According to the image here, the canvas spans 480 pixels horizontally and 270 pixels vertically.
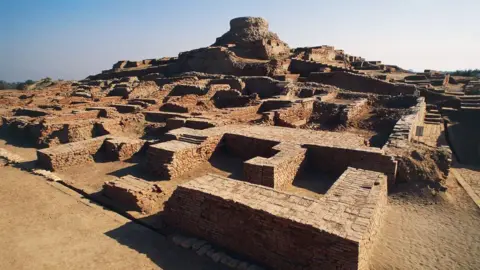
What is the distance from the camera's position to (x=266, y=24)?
3297cm

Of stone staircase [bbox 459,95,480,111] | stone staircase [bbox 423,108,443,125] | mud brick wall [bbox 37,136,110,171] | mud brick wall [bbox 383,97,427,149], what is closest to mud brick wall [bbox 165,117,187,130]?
mud brick wall [bbox 37,136,110,171]

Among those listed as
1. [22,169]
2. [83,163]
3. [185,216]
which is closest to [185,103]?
[83,163]

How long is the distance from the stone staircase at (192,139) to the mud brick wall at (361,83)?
497 inches

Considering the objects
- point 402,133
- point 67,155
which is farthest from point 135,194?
point 402,133

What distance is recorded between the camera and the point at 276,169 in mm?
6551

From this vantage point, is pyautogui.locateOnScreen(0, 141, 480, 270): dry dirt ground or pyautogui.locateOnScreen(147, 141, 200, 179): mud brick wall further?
pyautogui.locateOnScreen(147, 141, 200, 179): mud brick wall

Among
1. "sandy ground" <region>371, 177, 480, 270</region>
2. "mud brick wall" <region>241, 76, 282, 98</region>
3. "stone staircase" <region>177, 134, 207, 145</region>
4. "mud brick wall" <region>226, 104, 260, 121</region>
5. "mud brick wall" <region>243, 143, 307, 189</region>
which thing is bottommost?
"sandy ground" <region>371, 177, 480, 270</region>

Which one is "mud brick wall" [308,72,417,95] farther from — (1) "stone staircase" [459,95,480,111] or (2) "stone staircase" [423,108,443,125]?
(1) "stone staircase" [459,95,480,111]

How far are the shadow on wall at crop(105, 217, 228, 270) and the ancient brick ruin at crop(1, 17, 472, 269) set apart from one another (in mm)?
334

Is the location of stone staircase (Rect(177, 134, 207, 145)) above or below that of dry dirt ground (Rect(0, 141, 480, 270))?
above

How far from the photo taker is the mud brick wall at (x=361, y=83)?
16703mm

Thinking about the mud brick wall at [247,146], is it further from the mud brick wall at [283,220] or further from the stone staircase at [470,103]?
the stone staircase at [470,103]

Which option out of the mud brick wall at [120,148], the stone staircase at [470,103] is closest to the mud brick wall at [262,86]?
the stone staircase at [470,103]

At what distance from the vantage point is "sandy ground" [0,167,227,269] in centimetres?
465
